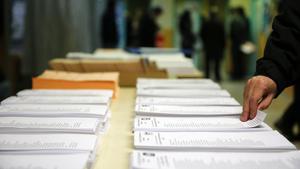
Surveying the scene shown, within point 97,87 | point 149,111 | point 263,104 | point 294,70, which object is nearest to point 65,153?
point 149,111

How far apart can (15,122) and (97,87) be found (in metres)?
0.65

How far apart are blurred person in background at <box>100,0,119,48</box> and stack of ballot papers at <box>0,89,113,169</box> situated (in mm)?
4113

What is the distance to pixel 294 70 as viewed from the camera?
4.01 feet

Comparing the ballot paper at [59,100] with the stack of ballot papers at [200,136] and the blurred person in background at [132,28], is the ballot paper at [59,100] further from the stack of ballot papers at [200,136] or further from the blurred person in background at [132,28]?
the blurred person in background at [132,28]

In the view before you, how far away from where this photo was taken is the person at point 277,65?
1.14m

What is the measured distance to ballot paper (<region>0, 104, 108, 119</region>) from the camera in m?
1.13

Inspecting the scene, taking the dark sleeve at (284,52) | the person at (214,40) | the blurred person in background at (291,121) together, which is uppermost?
the dark sleeve at (284,52)

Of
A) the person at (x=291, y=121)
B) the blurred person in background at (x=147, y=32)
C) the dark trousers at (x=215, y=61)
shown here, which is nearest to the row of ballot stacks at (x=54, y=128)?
the person at (x=291, y=121)

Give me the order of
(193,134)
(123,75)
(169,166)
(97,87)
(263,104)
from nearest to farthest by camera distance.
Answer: (169,166)
(193,134)
(263,104)
(97,87)
(123,75)

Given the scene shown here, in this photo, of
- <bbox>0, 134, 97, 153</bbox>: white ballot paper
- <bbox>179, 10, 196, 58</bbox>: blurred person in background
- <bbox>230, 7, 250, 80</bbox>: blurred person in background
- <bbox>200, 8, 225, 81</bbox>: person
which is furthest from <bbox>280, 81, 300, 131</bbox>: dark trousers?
<bbox>179, 10, 196, 58</bbox>: blurred person in background

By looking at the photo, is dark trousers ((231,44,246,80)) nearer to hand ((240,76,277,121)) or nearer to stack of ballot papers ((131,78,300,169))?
stack of ballot papers ((131,78,300,169))

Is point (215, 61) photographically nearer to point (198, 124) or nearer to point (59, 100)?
point (59, 100)

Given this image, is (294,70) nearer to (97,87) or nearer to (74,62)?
(97,87)

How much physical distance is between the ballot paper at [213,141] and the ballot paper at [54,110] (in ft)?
0.74
